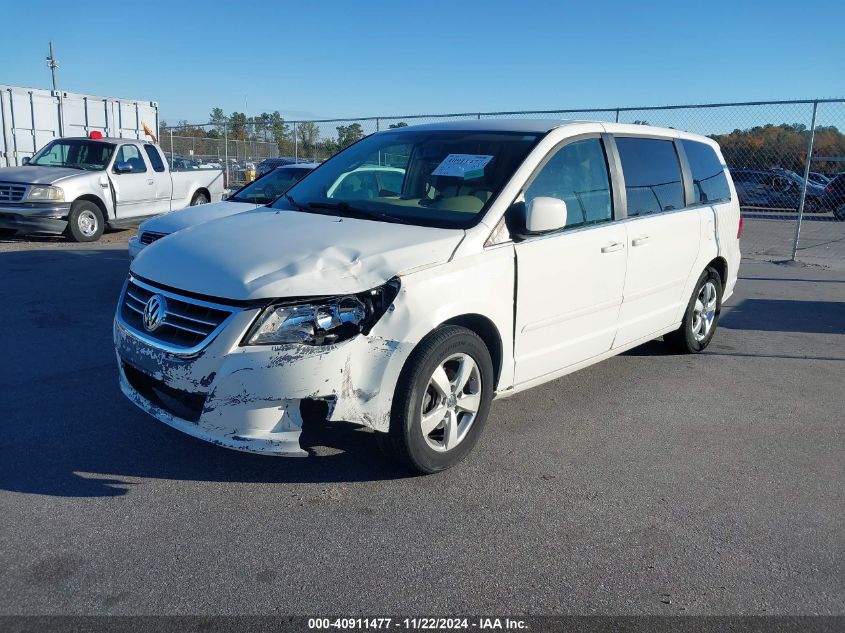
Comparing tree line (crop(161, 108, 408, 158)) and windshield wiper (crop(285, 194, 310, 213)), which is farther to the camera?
tree line (crop(161, 108, 408, 158))

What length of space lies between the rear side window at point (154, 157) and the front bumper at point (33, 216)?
6.51 feet

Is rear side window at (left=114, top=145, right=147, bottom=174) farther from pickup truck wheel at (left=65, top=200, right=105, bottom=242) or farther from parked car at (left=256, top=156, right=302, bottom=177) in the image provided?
parked car at (left=256, top=156, right=302, bottom=177)

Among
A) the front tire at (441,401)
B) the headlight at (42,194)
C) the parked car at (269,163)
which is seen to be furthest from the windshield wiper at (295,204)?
the parked car at (269,163)

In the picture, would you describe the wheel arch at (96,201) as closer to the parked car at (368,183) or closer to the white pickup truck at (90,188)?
the white pickup truck at (90,188)

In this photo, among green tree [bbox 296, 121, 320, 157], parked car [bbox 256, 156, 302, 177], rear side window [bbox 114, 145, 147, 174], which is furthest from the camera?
parked car [bbox 256, 156, 302, 177]

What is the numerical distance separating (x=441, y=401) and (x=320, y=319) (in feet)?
2.71

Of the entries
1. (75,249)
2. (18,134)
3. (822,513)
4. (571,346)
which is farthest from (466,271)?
(18,134)

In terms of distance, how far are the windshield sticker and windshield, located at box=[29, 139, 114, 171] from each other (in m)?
9.71

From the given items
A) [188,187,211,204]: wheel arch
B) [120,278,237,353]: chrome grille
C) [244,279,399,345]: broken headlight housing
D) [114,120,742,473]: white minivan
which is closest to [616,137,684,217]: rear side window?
[114,120,742,473]: white minivan

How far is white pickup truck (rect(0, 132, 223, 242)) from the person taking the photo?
11.5 metres

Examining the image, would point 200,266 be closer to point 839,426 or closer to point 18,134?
point 839,426

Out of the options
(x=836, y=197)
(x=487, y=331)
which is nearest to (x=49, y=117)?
(x=487, y=331)

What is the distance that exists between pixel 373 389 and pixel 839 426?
3.35 meters

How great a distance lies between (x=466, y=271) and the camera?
12.3 ft
